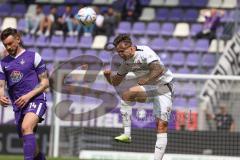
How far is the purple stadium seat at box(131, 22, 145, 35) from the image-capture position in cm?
2484

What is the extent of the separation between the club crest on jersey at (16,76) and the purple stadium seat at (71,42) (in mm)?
14593

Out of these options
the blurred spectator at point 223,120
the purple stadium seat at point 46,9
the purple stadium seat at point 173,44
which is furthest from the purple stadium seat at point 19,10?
the blurred spectator at point 223,120

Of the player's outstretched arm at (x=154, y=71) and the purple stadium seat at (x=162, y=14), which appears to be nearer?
the player's outstretched arm at (x=154, y=71)

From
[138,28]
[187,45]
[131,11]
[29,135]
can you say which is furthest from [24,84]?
[131,11]

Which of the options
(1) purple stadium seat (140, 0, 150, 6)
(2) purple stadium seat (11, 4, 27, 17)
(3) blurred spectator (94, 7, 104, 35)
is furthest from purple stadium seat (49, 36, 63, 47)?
(1) purple stadium seat (140, 0, 150, 6)

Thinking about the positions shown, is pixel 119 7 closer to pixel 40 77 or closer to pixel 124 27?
pixel 124 27

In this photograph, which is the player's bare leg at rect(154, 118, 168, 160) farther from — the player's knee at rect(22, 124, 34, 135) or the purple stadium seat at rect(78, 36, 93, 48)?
the purple stadium seat at rect(78, 36, 93, 48)

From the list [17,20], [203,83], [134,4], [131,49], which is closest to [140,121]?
[203,83]

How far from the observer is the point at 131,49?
1115 centimetres

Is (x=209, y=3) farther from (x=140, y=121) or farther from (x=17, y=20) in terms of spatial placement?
(x=140, y=121)

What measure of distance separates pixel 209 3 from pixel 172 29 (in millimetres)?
1614

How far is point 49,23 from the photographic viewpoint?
25.0 metres

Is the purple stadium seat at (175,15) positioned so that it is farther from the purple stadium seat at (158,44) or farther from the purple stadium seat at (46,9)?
the purple stadium seat at (46,9)

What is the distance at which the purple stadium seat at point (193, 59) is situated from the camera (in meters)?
22.9
